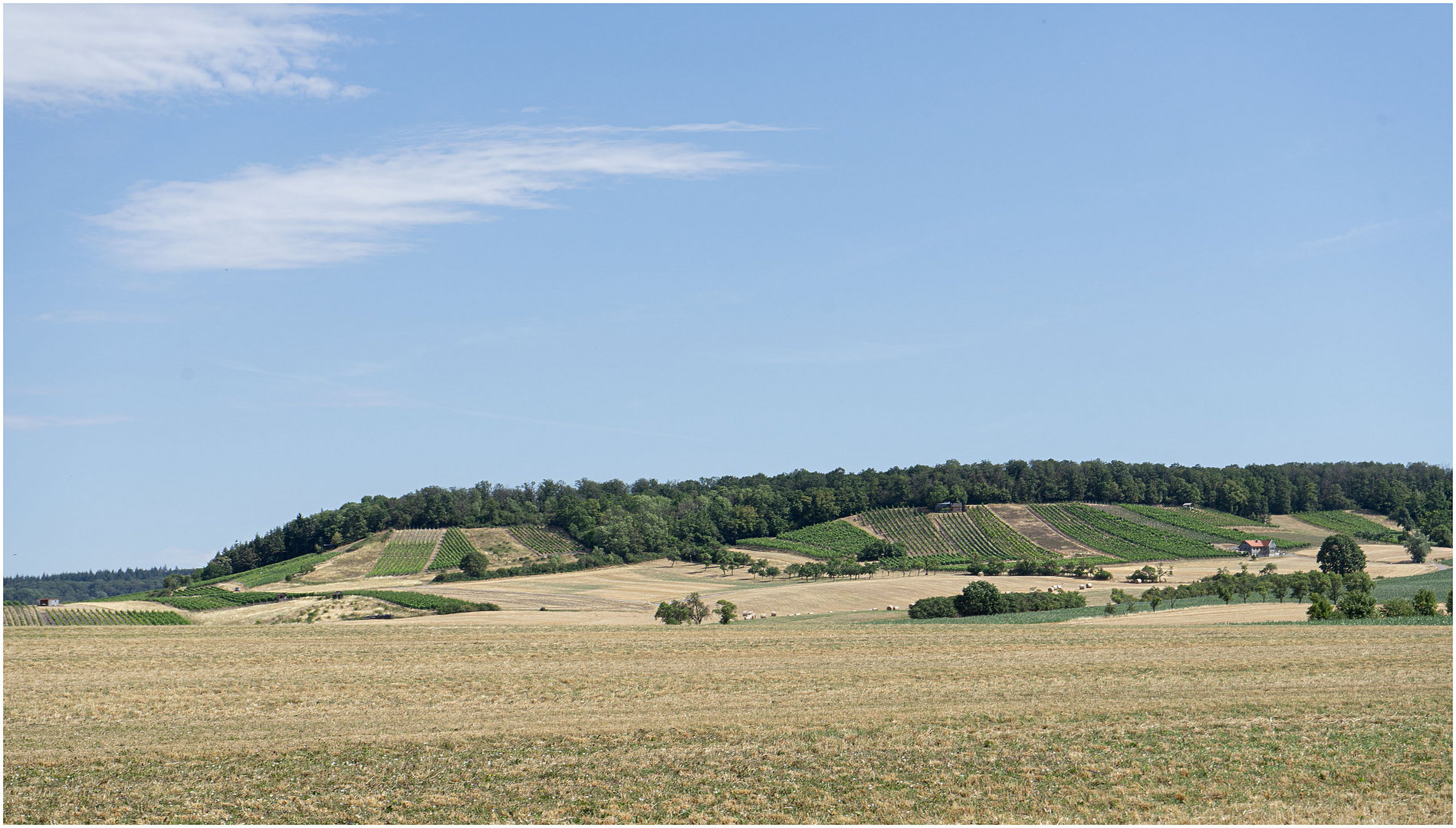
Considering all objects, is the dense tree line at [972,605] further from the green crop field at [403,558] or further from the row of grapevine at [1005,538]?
the green crop field at [403,558]

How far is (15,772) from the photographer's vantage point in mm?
25078

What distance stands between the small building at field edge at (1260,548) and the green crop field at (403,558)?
124 m

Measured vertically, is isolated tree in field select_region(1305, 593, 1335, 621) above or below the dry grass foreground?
below

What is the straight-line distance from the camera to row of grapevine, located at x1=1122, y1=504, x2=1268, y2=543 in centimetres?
16752

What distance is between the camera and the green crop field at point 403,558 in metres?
156

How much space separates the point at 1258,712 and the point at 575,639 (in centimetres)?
3830

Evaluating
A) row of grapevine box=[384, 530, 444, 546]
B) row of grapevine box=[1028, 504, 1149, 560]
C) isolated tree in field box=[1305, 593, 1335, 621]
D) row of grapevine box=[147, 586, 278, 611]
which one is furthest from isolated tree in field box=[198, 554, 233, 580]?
isolated tree in field box=[1305, 593, 1335, 621]

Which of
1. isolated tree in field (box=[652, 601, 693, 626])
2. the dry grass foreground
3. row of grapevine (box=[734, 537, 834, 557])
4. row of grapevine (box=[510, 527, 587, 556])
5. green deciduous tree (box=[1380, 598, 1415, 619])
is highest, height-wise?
row of grapevine (box=[510, 527, 587, 556])

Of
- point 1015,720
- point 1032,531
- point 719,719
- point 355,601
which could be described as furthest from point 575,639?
point 1032,531

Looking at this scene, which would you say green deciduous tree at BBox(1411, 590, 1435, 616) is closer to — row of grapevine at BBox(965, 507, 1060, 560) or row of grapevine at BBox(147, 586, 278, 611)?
row of grapevine at BBox(965, 507, 1060, 560)

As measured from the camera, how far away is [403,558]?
168m

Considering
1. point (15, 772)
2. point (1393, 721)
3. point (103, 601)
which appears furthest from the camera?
point (103, 601)

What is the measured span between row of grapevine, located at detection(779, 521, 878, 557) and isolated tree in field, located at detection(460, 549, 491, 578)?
5474 cm

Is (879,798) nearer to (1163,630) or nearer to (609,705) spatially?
(609,705)
